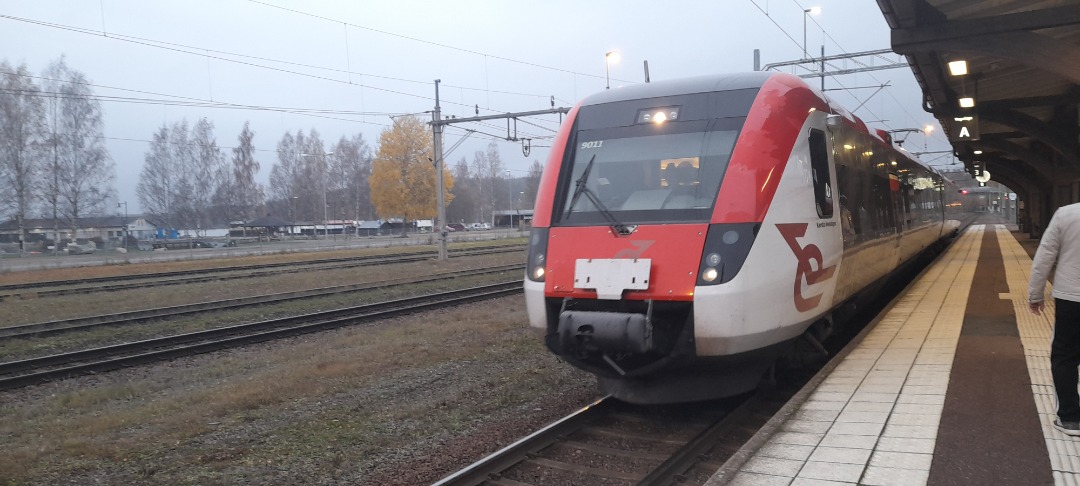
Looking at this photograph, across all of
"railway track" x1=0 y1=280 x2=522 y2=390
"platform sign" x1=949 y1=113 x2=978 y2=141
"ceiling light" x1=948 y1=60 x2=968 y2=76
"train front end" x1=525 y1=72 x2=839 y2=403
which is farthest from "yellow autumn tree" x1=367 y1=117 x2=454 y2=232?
"train front end" x1=525 y1=72 x2=839 y2=403

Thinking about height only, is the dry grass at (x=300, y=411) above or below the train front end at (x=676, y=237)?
below

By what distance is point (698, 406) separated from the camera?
6.58 m

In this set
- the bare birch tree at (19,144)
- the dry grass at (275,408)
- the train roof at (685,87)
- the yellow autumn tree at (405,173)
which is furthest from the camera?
the yellow autumn tree at (405,173)

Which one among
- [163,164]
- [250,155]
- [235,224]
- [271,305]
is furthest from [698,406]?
[250,155]

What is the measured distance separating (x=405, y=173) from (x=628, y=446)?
48.2m

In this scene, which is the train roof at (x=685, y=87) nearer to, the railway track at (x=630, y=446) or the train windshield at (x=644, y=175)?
the train windshield at (x=644, y=175)

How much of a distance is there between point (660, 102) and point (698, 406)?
274 cm

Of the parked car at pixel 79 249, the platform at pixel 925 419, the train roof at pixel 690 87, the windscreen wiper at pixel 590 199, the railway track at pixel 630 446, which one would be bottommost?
the railway track at pixel 630 446

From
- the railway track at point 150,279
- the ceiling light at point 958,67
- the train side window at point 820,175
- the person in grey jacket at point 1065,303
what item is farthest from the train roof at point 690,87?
the railway track at point 150,279

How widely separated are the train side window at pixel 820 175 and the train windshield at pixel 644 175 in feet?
3.15

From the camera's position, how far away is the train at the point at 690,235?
5375mm

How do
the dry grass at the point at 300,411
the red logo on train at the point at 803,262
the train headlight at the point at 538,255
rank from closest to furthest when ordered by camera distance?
the dry grass at the point at 300,411
the red logo on train at the point at 803,262
the train headlight at the point at 538,255

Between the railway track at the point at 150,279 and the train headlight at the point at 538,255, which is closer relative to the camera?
the train headlight at the point at 538,255

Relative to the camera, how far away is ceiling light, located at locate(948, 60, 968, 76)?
11.6 meters
